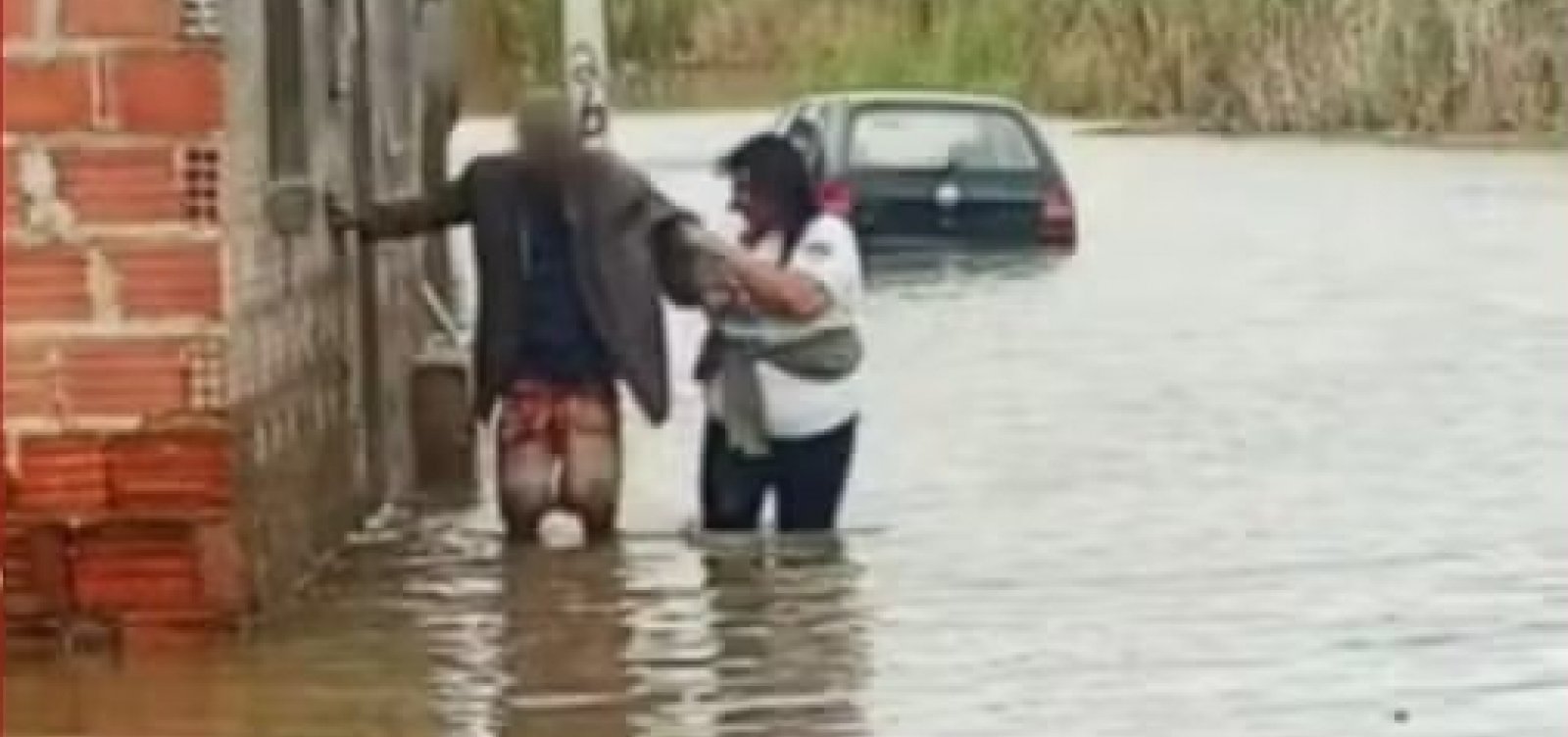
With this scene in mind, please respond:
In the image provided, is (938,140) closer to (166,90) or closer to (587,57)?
(587,57)

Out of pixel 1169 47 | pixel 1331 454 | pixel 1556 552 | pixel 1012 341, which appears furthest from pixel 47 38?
pixel 1169 47

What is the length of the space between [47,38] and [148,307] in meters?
0.80

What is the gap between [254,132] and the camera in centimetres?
1477

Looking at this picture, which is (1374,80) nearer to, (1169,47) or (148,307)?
(1169,47)

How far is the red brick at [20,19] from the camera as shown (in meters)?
13.7

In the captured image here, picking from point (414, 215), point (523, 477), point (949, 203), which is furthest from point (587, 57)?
point (949, 203)

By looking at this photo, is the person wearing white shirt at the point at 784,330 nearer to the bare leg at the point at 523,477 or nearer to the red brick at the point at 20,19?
the bare leg at the point at 523,477

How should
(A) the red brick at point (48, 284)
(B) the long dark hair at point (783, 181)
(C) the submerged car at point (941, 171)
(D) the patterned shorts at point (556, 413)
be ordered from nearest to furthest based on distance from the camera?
(A) the red brick at point (48, 284)
(B) the long dark hair at point (783, 181)
(D) the patterned shorts at point (556, 413)
(C) the submerged car at point (941, 171)

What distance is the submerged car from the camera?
113ft

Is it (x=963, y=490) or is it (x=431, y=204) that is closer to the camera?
(x=431, y=204)

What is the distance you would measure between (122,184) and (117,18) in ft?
1.53

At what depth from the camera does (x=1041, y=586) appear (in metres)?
15.8

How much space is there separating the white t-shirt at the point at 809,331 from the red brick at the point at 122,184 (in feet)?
Result: 9.70

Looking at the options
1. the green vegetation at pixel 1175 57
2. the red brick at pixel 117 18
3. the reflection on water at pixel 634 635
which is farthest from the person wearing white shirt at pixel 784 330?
the green vegetation at pixel 1175 57
